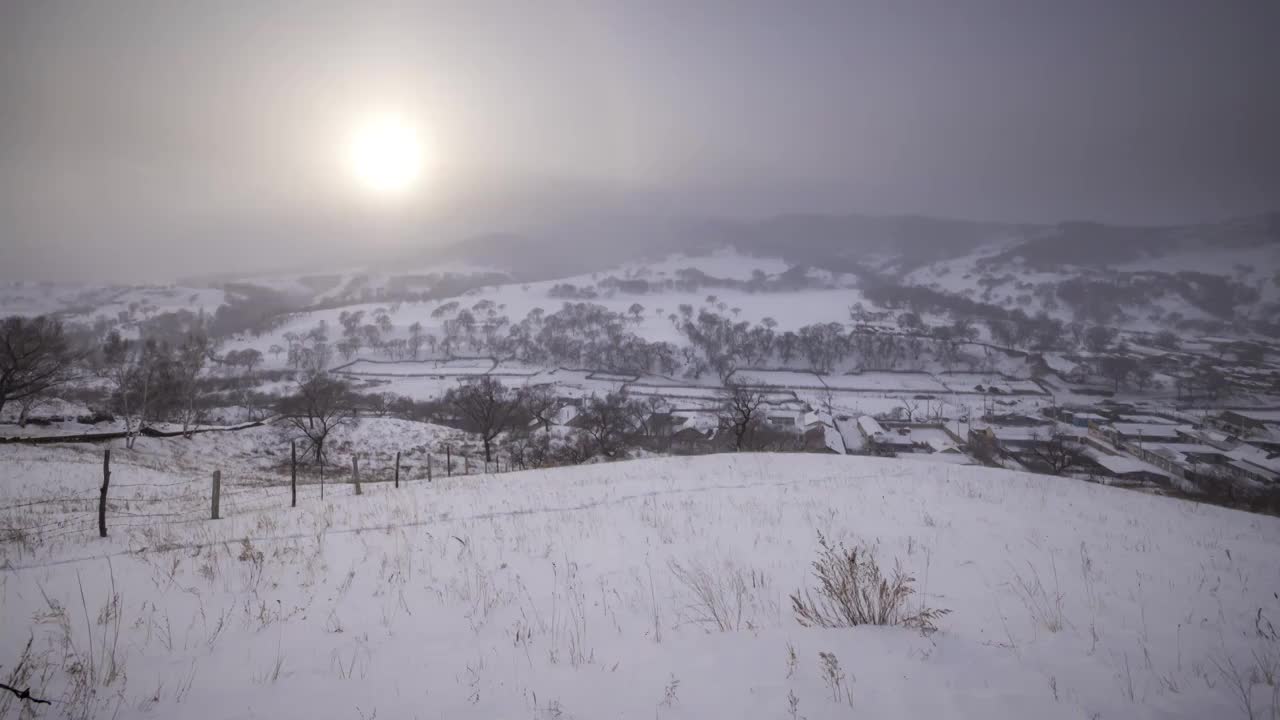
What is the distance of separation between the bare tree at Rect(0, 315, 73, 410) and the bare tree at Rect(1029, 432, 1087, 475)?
A: 200 feet

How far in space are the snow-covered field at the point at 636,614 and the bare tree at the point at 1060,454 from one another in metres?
26.5

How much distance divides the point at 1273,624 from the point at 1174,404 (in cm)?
7776

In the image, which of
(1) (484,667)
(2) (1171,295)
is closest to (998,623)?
(1) (484,667)

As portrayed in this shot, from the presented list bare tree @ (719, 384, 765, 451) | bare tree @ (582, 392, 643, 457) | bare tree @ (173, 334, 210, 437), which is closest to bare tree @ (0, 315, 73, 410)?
bare tree @ (173, 334, 210, 437)

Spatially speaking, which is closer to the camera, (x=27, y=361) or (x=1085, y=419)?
(x=27, y=361)

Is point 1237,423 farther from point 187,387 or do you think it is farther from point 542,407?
point 187,387

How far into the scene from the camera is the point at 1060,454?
32719 millimetres

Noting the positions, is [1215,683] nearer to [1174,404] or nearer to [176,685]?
[176,685]

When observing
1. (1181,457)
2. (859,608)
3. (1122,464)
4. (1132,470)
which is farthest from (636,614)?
(1181,457)

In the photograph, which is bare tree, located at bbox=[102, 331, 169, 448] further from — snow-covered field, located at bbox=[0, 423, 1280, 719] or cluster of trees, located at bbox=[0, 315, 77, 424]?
snow-covered field, located at bbox=[0, 423, 1280, 719]

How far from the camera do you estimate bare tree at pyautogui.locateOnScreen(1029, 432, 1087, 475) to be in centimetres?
3012

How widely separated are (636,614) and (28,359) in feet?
128

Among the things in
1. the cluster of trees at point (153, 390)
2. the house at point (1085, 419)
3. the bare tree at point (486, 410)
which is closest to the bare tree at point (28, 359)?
the cluster of trees at point (153, 390)

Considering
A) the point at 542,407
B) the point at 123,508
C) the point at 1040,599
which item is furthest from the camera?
the point at 542,407
